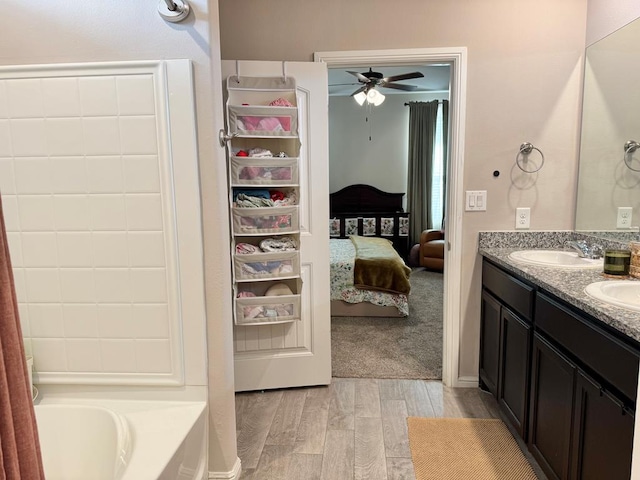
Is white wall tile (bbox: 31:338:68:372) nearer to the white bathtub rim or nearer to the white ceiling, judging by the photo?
the white bathtub rim

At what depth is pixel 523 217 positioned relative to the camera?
254 centimetres

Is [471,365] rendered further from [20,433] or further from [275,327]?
[20,433]

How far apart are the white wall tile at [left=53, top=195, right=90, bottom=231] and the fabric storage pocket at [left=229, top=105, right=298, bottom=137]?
98cm

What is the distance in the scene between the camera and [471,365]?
269 cm

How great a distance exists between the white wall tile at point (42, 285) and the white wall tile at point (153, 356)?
0.38 m

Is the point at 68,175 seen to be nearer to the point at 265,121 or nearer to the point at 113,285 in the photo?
the point at 113,285

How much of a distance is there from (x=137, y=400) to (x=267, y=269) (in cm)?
101

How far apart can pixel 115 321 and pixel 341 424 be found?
1.34 metres

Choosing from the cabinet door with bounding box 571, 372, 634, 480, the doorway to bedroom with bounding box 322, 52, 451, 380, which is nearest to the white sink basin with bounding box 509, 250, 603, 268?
the cabinet door with bounding box 571, 372, 634, 480

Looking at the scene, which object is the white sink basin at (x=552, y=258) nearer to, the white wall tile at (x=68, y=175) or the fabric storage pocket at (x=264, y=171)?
the fabric storage pocket at (x=264, y=171)

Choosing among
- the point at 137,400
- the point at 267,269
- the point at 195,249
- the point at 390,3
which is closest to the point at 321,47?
the point at 390,3

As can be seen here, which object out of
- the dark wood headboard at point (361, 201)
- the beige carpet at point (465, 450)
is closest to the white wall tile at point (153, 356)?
the beige carpet at point (465, 450)

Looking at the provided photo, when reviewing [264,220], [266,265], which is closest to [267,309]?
[266,265]

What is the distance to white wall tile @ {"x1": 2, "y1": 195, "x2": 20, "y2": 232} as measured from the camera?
1.58 meters
